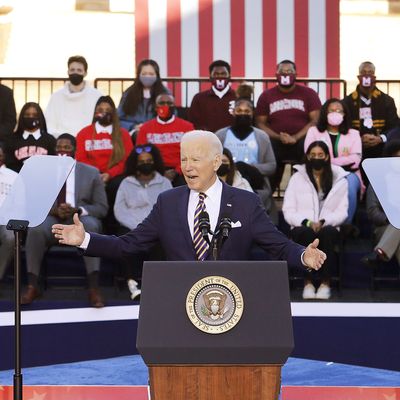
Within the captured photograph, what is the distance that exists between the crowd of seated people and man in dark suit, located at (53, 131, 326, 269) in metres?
3.34

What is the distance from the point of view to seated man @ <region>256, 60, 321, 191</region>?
973 centimetres

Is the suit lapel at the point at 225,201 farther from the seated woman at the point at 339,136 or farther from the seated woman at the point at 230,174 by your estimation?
the seated woman at the point at 339,136

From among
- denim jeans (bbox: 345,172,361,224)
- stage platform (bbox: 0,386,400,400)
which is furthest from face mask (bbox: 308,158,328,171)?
stage platform (bbox: 0,386,400,400)

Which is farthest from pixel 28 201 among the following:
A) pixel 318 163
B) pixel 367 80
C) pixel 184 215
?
pixel 367 80

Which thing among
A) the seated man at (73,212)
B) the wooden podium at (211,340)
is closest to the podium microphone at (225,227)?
the wooden podium at (211,340)

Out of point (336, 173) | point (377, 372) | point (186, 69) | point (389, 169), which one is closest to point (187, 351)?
point (389, 169)

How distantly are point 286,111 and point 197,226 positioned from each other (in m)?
5.40

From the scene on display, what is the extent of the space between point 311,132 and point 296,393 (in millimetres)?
4467

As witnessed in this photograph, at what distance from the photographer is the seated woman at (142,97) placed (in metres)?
9.88

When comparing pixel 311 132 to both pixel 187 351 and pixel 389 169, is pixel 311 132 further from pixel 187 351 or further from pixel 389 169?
pixel 187 351

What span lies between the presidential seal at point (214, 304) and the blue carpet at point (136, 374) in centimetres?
→ 327

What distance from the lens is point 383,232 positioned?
8.45 meters

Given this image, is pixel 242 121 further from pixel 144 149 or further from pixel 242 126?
pixel 144 149

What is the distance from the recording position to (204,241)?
15.1 feet
